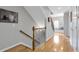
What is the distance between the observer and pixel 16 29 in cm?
257

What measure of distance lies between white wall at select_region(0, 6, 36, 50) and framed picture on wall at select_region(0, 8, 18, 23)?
7 cm

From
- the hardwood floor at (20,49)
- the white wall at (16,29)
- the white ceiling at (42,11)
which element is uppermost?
the white ceiling at (42,11)

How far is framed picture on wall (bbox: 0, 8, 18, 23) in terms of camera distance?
2418 mm

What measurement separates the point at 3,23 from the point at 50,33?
1078 millimetres

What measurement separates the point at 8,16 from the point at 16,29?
33 centimetres

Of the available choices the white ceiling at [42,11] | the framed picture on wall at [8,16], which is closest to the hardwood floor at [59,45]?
the white ceiling at [42,11]

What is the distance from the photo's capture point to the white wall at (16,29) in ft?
7.98

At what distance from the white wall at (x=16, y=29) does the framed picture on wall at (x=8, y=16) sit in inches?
2.6

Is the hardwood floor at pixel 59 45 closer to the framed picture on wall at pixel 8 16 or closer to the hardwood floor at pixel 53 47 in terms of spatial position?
the hardwood floor at pixel 53 47

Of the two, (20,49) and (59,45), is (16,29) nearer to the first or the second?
(20,49)

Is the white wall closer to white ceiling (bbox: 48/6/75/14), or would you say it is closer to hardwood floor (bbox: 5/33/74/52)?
hardwood floor (bbox: 5/33/74/52)

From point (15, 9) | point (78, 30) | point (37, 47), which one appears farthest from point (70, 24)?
point (15, 9)

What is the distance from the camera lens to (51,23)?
2.78 meters
